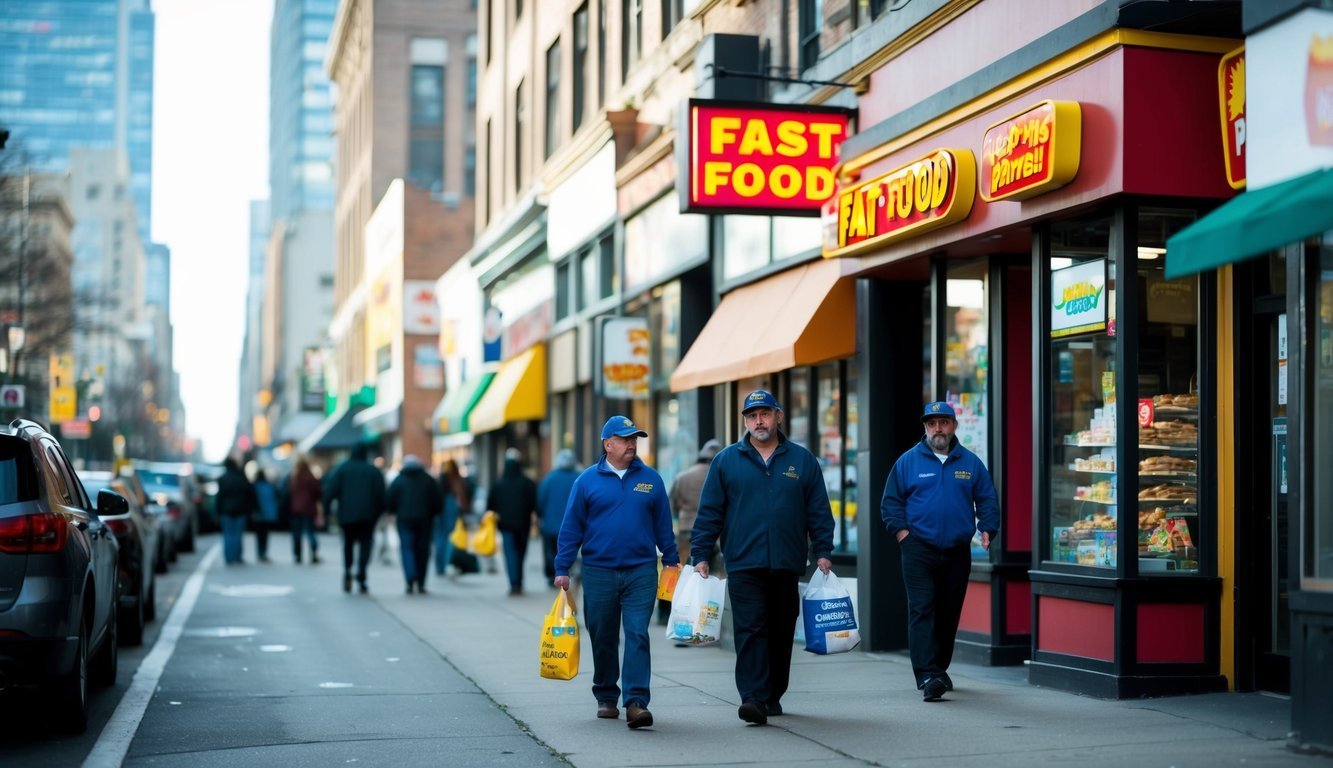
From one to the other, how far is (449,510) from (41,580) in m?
15.9

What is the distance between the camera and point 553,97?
3019 cm

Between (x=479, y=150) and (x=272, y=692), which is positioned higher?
(x=479, y=150)

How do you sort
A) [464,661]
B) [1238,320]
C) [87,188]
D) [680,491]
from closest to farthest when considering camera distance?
[1238,320], [464,661], [680,491], [87,188]

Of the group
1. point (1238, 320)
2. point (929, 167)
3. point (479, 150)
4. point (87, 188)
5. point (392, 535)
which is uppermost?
point (87, 188)

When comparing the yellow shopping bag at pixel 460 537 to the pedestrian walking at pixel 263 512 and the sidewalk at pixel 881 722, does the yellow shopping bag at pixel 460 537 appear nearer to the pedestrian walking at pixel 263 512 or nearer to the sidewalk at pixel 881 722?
the pedestrian walking at pixel 263 512

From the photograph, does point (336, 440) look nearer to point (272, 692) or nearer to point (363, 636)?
point (363, 636)

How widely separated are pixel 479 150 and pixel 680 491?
2443 cm

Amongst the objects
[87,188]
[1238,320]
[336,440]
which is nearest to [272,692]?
[1238,320]

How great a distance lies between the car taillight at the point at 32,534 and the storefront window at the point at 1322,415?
622 cm

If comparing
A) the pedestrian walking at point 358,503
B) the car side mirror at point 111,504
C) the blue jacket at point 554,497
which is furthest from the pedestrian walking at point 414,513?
the car side mirror at point 111,504

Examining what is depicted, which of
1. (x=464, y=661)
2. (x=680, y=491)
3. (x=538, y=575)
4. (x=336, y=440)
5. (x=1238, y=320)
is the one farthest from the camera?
(x=336, y=440)

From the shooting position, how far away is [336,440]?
6488cm

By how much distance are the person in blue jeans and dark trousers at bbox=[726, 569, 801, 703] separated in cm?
50

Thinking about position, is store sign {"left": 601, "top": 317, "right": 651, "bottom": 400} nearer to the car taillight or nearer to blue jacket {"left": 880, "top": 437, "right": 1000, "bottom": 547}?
blue jacket {"left": 880, "top": 437, "right": 1000, "bottom": 547}
